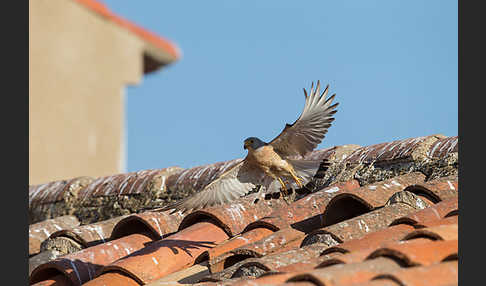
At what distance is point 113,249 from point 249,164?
1015 mm

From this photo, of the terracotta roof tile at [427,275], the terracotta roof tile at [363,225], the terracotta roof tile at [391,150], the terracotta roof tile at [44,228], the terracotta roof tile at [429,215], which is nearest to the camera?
the terracotta roof tile at [427,275]

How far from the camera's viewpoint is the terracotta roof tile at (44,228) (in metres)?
4.77

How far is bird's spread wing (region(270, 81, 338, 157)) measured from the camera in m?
4.01

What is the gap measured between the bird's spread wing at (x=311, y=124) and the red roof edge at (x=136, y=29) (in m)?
14.2

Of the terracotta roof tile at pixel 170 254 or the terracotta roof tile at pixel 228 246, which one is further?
the terracotta roof tile at pixel 170 254

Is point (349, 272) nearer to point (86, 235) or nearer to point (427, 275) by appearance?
point (427, 275)

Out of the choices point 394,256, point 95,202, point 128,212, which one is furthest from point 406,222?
point 95,202

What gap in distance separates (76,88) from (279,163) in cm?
1374

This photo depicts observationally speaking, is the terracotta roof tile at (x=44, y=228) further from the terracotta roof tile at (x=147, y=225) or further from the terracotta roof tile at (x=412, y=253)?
the terracotta roof tile at (x=412, y=253)

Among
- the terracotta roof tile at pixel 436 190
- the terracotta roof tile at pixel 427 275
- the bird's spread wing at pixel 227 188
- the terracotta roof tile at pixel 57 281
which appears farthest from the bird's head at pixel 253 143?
the terracotta roof tile at pixel 427 275

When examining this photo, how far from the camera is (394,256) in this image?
2205 millimetres

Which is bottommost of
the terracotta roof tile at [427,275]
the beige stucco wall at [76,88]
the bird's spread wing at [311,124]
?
the terracotta roof tile at [427,275]

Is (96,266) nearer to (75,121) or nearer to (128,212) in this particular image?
(128,212)

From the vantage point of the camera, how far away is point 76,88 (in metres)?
17.3
